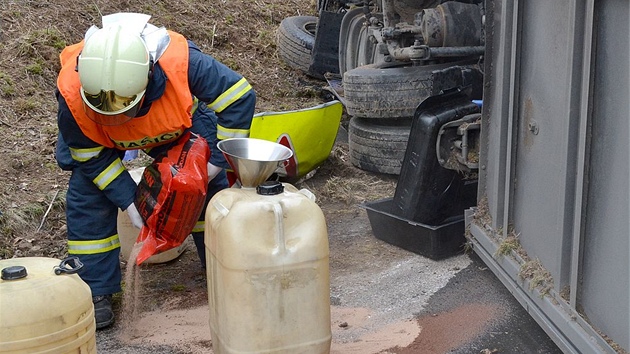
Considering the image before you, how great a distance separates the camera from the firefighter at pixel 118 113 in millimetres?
3490

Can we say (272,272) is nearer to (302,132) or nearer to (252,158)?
(252,158)

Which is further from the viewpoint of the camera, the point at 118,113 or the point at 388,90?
the point at 388,90

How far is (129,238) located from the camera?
15.6ft

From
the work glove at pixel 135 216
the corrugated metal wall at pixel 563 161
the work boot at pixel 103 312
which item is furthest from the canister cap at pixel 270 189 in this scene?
the work boot at pixel 103 312

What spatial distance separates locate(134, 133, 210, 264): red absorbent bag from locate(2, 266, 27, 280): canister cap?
0.98 meters

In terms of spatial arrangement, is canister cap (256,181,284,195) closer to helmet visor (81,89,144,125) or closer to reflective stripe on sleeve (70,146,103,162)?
helmet visor (81,89,144,125)

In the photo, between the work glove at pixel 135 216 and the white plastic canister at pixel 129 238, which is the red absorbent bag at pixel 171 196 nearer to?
the work glove at pixel 135 216

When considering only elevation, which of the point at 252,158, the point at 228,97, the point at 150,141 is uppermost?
the point at 228,97

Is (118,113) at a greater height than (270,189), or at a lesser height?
greater

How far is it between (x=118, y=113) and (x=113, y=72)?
0.63ft

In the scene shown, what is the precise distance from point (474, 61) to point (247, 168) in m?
2.67

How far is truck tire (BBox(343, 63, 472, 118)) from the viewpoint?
213 inches

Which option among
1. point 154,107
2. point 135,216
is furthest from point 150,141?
point 135,216

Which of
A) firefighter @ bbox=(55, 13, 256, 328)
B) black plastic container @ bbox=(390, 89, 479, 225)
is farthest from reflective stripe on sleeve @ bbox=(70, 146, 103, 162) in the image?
black plastic container @ bbox=(390, 89, 479, 225)
